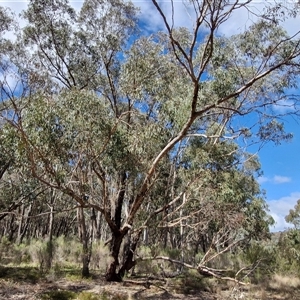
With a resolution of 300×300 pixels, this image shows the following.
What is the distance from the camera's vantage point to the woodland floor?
779 centimetres

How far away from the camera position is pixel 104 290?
27.5ft

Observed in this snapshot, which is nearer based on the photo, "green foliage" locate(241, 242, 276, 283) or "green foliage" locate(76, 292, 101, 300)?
"green foliage" locate(76, 292, 101, 300)

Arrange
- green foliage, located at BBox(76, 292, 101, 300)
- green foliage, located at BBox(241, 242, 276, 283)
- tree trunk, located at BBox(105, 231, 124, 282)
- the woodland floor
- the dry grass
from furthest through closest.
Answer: green foliage, located at BBox(241, 242, 276, 283) → the dry grass → tree trunk, located at BBox(105, 231, 124, 282) → the woodland floor → green foliage, located at BBox(76, 292, 101, 300)

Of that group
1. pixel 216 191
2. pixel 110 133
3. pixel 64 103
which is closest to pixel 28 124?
pixel 64 103

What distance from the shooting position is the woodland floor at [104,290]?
7.79m

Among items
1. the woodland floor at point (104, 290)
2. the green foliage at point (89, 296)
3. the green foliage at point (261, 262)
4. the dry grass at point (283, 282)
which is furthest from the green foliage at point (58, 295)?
the green foliage at point (261, 262)

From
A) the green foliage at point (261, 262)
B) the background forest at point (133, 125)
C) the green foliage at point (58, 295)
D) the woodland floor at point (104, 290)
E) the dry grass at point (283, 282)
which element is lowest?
the green foliage at point (58, 295)

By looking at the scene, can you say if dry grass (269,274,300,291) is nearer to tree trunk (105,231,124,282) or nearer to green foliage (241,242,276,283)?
green foliage (241,242,276,283)

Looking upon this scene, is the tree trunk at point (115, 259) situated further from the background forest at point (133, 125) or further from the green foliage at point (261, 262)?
the green foliage at point (261, 262)

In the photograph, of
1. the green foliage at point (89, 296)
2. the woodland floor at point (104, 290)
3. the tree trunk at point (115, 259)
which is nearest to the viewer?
the green foliage at point (89, 296)

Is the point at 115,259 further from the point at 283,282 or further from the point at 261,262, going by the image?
the point at 283,282

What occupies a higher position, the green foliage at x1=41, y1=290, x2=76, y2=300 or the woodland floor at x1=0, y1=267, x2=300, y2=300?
the woodland floor at x1=0, y1=267, x2=300, y2=300

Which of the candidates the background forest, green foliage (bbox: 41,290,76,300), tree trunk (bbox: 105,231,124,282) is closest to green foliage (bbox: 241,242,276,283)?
the background forest

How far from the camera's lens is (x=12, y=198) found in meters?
13.3
